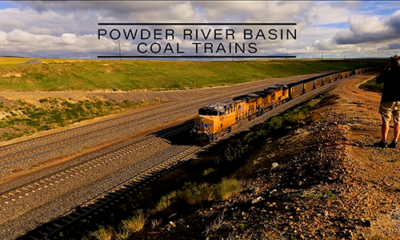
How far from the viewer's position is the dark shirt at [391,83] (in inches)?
347

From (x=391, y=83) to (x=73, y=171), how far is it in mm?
19146

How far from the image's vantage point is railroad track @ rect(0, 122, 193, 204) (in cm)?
1531

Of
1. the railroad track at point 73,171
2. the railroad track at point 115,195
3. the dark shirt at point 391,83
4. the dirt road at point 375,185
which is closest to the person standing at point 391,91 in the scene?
the dark shirt at point 391,83

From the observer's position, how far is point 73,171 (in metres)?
18.4

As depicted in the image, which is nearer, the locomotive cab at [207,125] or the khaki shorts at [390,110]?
the khaki shorts at [390,110]

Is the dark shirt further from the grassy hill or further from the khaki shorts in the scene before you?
the grassy hill

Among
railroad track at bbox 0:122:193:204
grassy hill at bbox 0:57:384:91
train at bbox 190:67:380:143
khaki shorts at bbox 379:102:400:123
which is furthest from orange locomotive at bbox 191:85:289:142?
grassy hill at bbox 0:57:384:91

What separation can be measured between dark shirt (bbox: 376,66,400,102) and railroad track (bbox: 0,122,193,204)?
18.3 m

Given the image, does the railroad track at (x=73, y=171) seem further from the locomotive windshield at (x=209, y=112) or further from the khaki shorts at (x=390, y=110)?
the khaki shorts at (x=390, y=110)

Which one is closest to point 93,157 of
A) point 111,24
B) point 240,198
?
point 240,198

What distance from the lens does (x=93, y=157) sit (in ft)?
69.4

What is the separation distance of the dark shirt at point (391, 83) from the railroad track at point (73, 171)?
59.9 ft

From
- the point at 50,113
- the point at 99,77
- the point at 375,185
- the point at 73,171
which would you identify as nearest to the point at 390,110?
the point at 375,185

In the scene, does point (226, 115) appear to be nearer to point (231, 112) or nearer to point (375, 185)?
point (231, 112)
